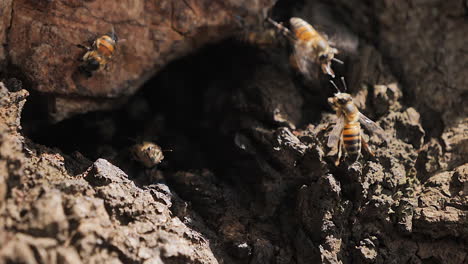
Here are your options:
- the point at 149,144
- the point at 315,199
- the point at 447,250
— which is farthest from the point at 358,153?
the point at 149,144

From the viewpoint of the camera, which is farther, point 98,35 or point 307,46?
point 307,46

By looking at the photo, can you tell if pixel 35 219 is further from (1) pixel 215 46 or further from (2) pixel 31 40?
(1) pixel 215 46

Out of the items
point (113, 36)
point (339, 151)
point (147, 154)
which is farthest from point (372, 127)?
point (113, 36)

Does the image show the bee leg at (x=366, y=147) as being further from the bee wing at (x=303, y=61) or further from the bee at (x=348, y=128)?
the bee wing at (x=303, y=61)

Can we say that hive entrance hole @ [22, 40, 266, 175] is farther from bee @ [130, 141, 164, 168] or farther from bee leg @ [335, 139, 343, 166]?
bee leg @ [335, 139, 343, 166]

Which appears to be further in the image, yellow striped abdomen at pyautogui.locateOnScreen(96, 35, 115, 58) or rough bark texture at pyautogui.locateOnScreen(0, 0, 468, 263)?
yellow striped abdomen at pyautogui.locateOnScreen(96, 35, 115, 58)

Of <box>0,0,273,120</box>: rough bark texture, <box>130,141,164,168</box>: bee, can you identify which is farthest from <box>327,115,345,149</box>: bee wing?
<box>130,141,164,168</box>: bee

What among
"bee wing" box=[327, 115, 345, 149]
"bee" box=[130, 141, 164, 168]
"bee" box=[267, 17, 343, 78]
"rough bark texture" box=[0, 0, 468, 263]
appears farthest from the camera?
"bee" box=[267, 17, 343, 78]

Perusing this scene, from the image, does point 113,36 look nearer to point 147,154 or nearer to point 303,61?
A: point 147,154
